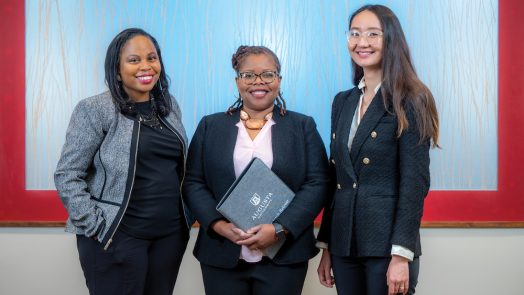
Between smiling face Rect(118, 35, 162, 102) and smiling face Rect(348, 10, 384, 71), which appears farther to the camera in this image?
smiling face Rect(118, 35, 162, 102)

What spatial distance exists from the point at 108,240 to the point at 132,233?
9cm

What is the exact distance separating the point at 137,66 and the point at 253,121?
19.0 inches

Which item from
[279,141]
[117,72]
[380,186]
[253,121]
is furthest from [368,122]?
[117,72]

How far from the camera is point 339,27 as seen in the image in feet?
9.56

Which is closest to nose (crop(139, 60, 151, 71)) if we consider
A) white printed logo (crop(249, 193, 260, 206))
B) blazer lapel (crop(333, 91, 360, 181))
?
white printed logo (crop(249, 193, 260, 206))

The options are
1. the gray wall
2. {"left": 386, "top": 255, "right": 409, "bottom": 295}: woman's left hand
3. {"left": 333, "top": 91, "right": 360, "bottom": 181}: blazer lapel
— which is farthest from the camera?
the gray wall

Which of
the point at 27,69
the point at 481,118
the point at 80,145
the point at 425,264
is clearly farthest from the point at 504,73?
the point at 27,69

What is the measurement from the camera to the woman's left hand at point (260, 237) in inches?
75.8

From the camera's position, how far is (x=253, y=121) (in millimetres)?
2104

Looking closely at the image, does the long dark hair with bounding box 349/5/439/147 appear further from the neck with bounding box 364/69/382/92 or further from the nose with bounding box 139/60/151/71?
the nose with bounding box 139/60/151/71

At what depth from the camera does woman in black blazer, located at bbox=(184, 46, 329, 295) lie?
6.58 feet

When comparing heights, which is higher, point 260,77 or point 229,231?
point 260,77

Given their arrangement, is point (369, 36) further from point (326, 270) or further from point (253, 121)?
point (326, 270)

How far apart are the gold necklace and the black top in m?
0.27
